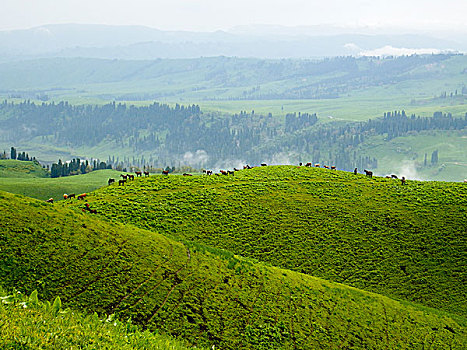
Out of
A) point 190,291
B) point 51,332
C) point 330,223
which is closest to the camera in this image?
point 51,332

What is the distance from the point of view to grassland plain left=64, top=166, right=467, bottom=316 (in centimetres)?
4169

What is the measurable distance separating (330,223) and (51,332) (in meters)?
39.8

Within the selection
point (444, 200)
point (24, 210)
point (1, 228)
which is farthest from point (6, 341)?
point (444, 200)

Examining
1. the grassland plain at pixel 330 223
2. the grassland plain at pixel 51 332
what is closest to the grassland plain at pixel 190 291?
the grassland plain at pixel 330 223

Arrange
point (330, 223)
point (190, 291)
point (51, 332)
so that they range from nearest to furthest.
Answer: point (51, 332)
point (190, 291)
point (330, 223)

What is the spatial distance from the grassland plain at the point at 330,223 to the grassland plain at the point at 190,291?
25.4 ft

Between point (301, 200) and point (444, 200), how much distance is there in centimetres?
1730

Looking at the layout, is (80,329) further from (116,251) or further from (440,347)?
(440,347)

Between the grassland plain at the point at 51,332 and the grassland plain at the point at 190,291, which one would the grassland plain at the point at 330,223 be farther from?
the grassland plain at the point at 51,332

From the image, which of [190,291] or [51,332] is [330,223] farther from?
[51,332]

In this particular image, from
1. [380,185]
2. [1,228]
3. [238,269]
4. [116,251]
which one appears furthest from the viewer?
[380,185]

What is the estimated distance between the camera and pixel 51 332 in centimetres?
1246

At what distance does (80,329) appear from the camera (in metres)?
13.6

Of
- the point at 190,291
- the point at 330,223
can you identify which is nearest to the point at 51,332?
the point at 190,291
